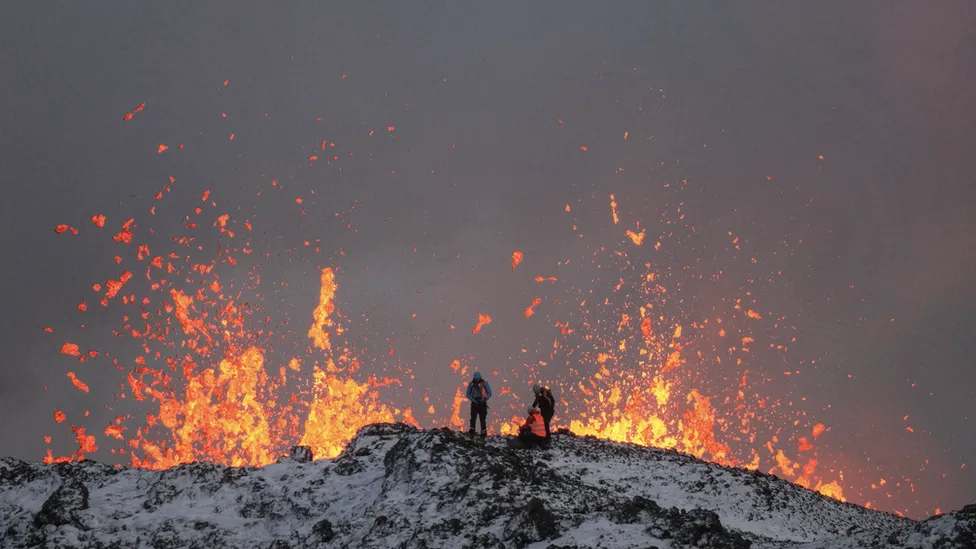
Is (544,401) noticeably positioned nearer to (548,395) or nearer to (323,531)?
(548,395)

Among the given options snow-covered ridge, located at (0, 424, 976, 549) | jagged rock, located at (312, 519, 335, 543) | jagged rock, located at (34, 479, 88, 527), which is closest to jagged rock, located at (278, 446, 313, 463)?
snow-covered ridge, located at (0, 424, 976, 549)

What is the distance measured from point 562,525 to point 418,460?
399 centimetres

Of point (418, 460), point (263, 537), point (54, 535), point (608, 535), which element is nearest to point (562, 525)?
point (608, 535)

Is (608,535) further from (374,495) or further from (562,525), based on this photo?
(374,495)

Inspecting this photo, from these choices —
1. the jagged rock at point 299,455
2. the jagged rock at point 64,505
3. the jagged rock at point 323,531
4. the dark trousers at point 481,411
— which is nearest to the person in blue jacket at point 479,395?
the dark trousers at point 481,411

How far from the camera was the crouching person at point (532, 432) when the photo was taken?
71.1 ft

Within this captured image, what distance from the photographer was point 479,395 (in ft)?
68.7

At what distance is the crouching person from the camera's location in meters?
21.7

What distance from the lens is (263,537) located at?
1543cm

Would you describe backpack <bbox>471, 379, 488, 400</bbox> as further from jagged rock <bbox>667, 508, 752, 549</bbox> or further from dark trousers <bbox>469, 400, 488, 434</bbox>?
jagged rock <bbox>667, 508, 752, 549</bbox>

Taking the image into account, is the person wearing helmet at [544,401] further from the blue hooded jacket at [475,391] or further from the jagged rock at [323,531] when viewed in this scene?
the jagged rock at [323,531]

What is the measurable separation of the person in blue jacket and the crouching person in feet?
4.48

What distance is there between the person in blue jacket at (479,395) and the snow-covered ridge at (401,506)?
1.90m

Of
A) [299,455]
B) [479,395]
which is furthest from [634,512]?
[299,455]
